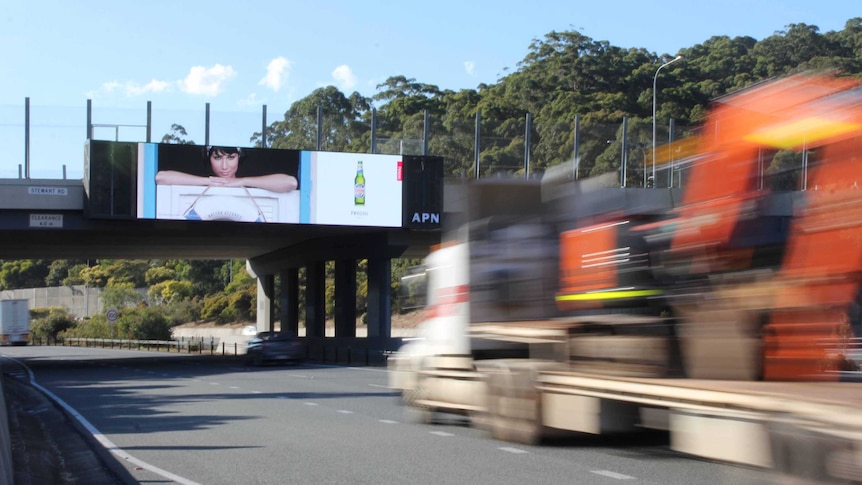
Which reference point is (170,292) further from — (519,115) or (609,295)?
(609,295)

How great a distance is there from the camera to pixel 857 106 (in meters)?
7.45

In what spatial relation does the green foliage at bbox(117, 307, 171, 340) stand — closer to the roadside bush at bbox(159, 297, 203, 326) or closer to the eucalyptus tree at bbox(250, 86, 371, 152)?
the roadside bush at bbox(159, 297, 203, 326)

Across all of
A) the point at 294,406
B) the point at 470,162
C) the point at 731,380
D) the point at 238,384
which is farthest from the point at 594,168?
the point at 731,380

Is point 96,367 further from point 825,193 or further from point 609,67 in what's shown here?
point 609,67

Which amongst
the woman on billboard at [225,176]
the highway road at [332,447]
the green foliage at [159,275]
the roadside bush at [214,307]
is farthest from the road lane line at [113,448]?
the green foliage at [159,275]

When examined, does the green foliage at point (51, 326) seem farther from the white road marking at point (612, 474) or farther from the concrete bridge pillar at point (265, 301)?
the white road marking at point (612, 474)

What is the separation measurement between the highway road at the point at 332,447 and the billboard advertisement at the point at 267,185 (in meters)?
16.2

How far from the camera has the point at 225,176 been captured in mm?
38562

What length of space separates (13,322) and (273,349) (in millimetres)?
46365

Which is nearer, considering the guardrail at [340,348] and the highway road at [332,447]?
the highway road at [332,447]

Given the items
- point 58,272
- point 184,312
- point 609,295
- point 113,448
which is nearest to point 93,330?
point 184,312

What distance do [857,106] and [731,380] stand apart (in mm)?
2516

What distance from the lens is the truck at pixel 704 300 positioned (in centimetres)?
742

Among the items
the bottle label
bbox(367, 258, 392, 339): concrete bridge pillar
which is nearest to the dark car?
the bottle label
